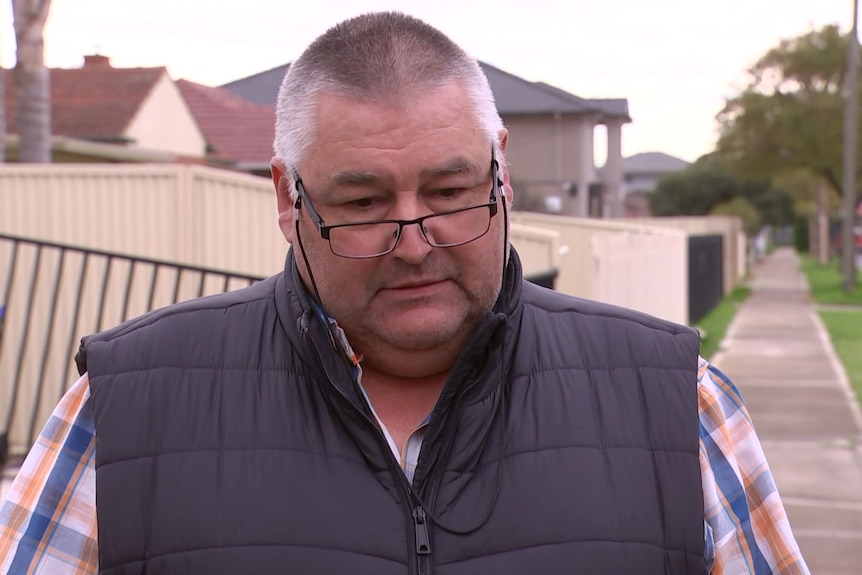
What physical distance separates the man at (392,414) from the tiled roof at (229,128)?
456 inches

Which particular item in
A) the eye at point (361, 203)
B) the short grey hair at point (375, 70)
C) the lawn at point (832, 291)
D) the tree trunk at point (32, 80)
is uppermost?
the tree trunk at point (32, 80)

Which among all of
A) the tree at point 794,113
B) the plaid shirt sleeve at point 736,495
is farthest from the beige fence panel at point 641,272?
the tree at point 794,113

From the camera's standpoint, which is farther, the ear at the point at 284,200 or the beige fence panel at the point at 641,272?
the beige fence panel at the point at 641,272

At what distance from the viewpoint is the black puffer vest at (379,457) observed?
1.82m

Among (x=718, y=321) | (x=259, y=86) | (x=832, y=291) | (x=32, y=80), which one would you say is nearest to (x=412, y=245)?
(x=259, y=86)

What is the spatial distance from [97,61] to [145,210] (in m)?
13.6

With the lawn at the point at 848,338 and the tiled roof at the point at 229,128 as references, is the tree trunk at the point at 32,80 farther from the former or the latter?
the lawn at the point at 848,338

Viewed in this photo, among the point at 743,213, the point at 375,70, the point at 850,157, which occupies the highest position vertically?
the point at 850,157

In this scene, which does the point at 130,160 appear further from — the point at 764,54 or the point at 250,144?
the point at 764,54

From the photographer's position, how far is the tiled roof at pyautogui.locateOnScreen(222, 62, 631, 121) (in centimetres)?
330

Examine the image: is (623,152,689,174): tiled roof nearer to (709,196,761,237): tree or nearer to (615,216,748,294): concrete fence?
(615,216,748,294): concrete fence

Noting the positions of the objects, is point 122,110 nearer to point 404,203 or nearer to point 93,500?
point 93,500

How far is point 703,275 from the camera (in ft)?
67.6

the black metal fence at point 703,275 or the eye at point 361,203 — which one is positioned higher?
the eye at point 361,203
